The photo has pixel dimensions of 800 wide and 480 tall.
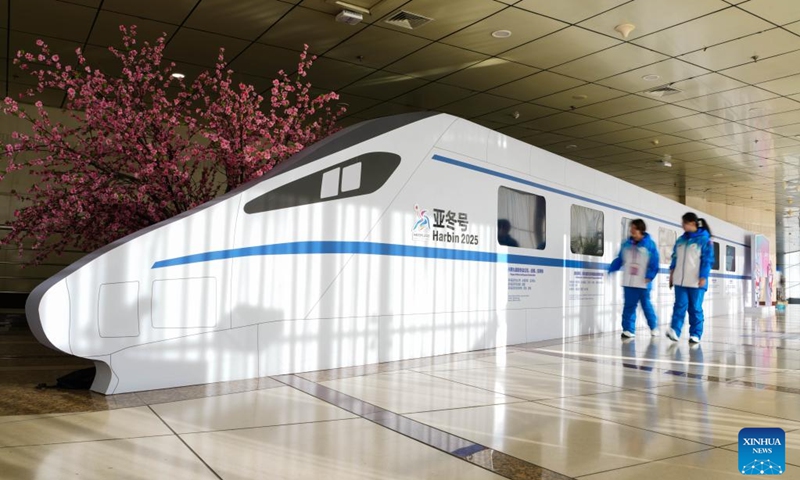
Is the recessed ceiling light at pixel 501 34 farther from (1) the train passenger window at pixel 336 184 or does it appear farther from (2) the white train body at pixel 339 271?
(1) the train passenger window at pixel 336 184

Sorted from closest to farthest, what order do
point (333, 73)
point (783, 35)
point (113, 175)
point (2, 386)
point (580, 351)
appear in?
point (2, 386) < point (113, 175) < point (580, 351) < point (783, 35) < point (333, 73)

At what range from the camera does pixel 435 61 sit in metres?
9.17

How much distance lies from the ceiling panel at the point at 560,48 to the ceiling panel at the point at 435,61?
0.57m

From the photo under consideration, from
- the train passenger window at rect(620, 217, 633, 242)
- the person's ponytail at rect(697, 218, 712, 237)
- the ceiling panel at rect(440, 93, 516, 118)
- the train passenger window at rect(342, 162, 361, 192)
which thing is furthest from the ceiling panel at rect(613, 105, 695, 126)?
the train passenger window at rect(342, 162, 361, 192)

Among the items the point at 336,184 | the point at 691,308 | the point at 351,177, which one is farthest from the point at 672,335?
A: the point at 336,184

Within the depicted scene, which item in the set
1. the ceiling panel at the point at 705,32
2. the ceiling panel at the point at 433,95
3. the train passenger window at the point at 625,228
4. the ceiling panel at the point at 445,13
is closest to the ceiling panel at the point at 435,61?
the ceiling panel at the point at 433,95

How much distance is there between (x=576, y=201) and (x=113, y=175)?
5670mm

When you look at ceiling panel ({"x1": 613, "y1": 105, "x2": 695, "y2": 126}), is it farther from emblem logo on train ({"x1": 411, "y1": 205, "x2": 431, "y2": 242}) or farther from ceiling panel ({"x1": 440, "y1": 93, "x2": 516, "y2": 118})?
emblem logo on train ({"x1": 411, "y1": 205, "x2": 431, "y2": 242})

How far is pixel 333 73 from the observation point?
32.3 ft

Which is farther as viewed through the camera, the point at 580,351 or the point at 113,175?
the point at 580,351

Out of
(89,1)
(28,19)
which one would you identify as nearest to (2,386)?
(89,1)

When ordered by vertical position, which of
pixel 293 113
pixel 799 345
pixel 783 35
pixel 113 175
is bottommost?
pixel 799 345

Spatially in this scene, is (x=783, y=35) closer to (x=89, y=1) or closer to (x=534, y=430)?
(x=534, y=430)

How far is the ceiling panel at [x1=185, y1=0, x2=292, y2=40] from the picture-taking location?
736 cm
